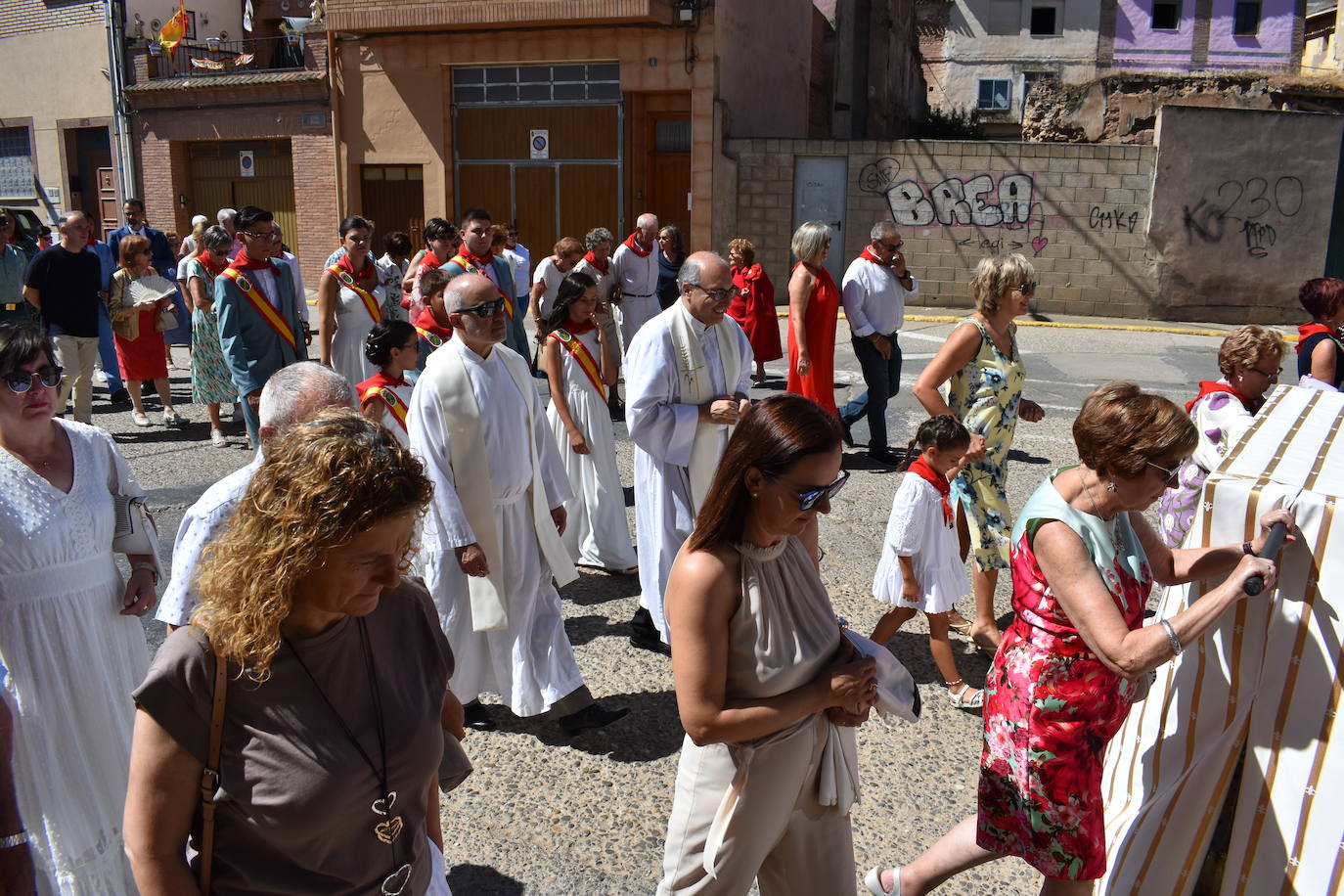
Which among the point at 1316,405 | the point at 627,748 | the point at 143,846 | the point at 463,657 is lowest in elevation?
the point at 627,748

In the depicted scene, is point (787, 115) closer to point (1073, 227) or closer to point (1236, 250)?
point (1073, 227)

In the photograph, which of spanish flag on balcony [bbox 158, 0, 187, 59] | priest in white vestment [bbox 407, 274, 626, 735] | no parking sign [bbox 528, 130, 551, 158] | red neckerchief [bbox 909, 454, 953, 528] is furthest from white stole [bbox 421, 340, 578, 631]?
spanish flag on balcony [bbox 158, 0, 187, 59]

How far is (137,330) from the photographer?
9398mm

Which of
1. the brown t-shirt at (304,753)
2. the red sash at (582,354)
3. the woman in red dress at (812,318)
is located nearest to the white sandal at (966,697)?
the red sash at (582,354)

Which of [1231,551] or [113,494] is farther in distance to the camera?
[113,494]

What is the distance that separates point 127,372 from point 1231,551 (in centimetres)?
948

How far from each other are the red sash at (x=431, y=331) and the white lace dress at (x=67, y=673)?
304 centimetres

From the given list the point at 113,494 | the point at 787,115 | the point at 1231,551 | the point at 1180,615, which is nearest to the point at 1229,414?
the point at 1231,551

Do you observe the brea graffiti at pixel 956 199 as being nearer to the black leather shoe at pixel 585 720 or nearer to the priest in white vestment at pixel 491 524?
the priest in white vestment at pixel 491 524

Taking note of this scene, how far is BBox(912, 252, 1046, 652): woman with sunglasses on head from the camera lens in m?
4.72

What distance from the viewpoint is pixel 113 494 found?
10.2 ft

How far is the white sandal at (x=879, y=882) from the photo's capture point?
3109 millimetres

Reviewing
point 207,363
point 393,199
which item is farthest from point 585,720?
point 393,199

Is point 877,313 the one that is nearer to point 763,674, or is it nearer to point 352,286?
point 352,286
